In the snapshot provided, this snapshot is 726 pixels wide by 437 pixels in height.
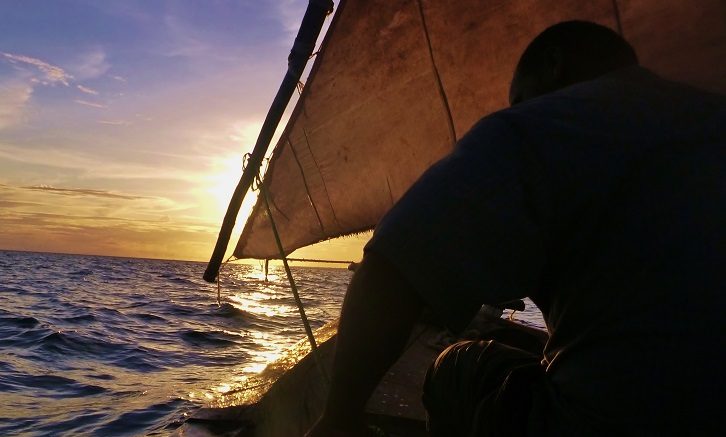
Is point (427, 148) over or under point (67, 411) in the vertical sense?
over

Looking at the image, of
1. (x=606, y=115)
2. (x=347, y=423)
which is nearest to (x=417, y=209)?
(x=606, y=115)

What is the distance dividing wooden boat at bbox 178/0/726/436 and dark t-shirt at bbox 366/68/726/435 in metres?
1.71

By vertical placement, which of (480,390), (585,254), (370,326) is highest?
(585,254)

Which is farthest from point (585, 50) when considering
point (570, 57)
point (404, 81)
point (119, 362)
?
point (119, 362)

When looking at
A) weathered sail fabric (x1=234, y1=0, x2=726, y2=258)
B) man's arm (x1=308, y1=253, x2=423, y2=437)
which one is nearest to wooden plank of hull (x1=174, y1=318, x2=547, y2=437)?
weathered sail fabric (x1=234, y1=0, x2=726, y2=258)

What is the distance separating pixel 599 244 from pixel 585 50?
650mm

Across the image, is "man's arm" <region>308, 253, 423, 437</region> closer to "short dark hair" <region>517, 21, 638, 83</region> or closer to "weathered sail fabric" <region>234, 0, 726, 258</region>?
"short dark hair" <region>517, 21, 638, 83</region>

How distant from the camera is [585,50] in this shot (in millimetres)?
1287

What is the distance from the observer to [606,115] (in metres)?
0.96

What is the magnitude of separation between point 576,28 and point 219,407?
298 cm

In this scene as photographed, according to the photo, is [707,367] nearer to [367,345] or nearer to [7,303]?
[367,345]

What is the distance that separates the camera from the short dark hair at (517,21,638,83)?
1262mm

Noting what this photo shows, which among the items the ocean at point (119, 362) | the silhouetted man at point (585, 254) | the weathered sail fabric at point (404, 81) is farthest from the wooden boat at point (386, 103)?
the silhouetted man at point (585, 254)

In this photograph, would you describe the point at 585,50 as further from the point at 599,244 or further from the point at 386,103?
the point at 386,103
